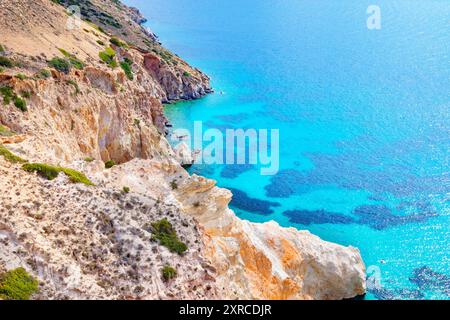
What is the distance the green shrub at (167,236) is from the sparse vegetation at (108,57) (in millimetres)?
41057

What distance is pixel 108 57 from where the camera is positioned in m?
65.1

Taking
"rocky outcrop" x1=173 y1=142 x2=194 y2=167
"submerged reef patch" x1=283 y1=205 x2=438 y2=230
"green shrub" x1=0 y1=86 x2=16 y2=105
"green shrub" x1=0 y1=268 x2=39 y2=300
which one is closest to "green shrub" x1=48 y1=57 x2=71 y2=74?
"green shrub" x1=0 y1=86 x2=16 y2=105

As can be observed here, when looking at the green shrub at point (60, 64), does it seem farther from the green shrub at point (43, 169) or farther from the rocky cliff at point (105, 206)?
the green shrub at point (43, 169)

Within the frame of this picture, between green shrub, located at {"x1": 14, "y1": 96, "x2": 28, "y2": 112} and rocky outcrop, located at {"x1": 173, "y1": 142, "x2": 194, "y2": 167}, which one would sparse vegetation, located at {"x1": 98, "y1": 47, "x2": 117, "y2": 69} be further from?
green shrub, located at {"x1": 14, "y1": 96, "x2": 28, "y2": 112}

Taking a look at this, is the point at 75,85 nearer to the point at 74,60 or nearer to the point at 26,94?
the point at 74,60

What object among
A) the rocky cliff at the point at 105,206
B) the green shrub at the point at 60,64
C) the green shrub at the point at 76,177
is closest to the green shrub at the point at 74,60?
the rocky cliff at the point at 105,206

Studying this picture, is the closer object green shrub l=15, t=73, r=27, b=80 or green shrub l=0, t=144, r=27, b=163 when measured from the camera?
green shrub l=0, t=144, r=27, b=163

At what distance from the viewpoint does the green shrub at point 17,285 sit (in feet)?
60.6

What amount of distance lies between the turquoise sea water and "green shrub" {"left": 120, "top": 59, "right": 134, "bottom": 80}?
42.3 feet

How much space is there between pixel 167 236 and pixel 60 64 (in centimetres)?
3090

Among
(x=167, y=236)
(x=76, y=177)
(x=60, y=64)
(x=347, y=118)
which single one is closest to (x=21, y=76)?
(x=60, y=64)

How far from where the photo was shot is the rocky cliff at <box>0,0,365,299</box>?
71.8 feet

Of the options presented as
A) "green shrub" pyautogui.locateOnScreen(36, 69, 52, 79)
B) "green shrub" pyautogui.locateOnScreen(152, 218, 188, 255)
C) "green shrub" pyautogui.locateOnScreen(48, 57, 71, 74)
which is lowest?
"green shrub" pyautogui.locateOnScreen(152, 218, 188, 255)

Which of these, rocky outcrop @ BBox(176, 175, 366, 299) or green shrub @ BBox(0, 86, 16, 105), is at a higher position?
green shrub @ BBox(0, 86, 16, 105)
